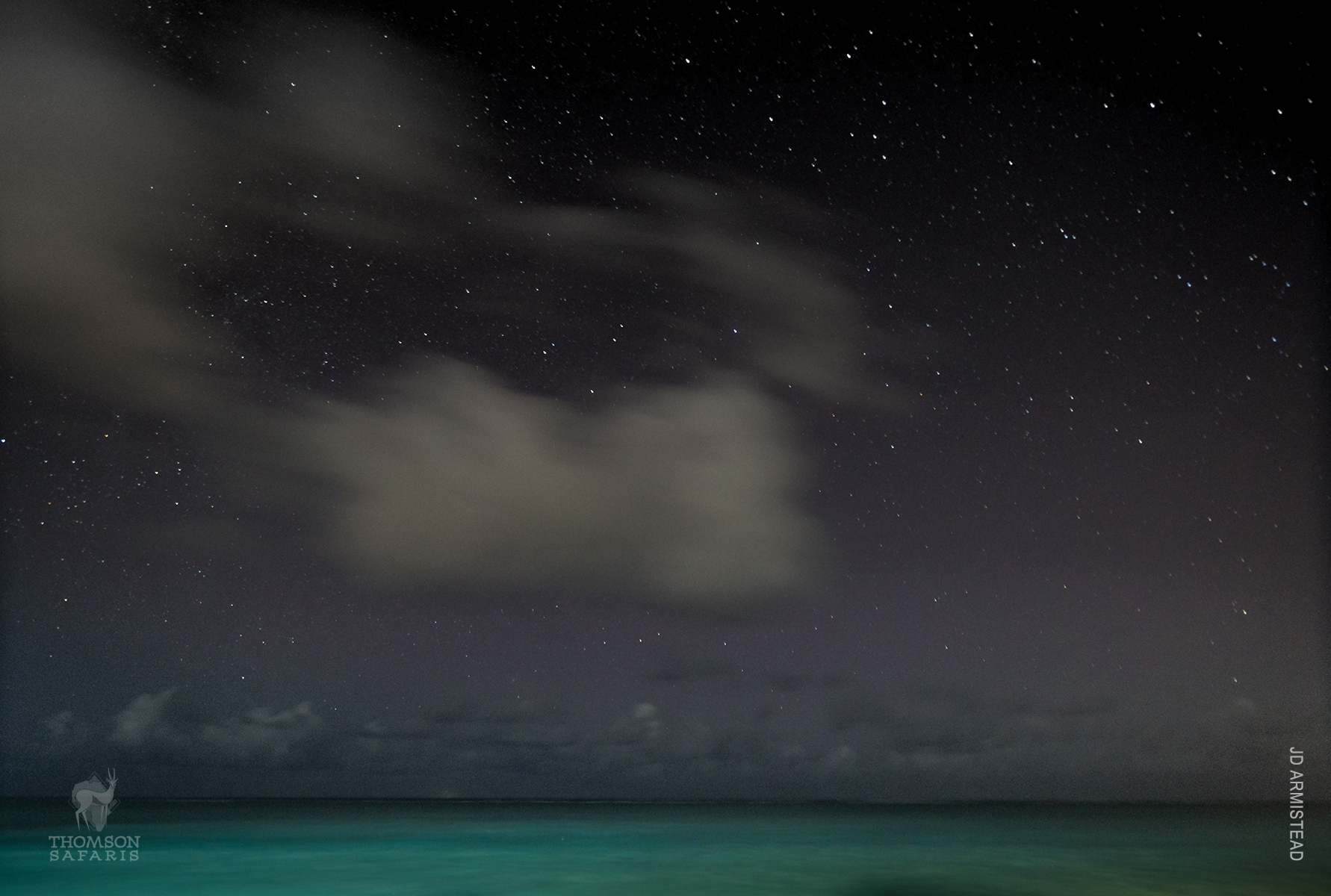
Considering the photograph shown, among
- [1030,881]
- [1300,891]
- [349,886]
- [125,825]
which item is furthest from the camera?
[125,825]

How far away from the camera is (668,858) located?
2142 cm

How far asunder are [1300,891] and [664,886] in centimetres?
938

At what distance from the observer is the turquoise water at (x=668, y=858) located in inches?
617

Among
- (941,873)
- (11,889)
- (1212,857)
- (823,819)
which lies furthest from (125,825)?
(1212,857)

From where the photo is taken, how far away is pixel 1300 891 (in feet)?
47.2

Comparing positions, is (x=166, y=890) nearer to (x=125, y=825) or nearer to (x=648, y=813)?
(x=125, y=825)

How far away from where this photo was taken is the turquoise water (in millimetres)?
15672

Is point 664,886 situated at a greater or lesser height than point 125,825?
greater

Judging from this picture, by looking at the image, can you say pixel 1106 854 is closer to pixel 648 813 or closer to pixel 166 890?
pixel 166 890

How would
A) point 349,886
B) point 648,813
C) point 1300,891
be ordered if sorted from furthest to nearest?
1. point 648,813
2. point 349,886
3. point 1300,891

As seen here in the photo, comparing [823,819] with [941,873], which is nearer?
[941,873]

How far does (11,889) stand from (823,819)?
3202 centimetres

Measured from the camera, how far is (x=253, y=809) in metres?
50.6

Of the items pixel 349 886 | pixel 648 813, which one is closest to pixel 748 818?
pixel 648 813
